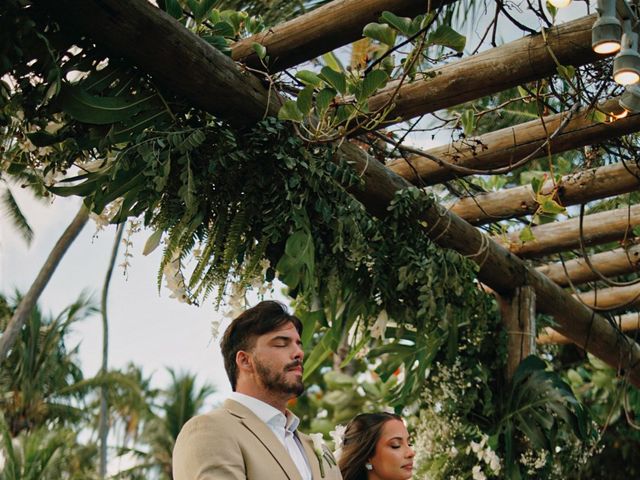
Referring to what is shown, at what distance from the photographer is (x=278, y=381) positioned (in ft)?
8.46

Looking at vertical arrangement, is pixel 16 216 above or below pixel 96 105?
above

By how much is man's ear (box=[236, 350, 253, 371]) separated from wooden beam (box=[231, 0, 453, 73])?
118 cm

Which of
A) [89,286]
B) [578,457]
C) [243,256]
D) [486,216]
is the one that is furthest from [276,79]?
[89,286]

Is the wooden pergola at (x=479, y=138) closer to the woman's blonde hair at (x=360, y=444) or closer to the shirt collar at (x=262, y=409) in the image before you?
the woman's blonde hair at (x=360, y=444)

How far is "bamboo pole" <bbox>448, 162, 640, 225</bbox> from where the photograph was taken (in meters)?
4.43

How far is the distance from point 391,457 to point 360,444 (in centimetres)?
14

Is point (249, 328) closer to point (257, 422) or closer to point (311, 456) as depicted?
point (257, 422)

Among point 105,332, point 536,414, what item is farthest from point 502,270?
point 105,332

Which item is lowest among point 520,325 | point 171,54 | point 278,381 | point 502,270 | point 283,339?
point 278,381

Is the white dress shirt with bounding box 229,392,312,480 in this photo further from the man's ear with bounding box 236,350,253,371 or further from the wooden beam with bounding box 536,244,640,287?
the wooden beam with bounding box 536,244,640,287

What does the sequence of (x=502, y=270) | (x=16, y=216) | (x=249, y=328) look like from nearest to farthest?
Result: (x=249, y=328) < (x=502, y=270) < (x=16, y=216)

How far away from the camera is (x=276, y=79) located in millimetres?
3359

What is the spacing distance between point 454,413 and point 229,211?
2110mm

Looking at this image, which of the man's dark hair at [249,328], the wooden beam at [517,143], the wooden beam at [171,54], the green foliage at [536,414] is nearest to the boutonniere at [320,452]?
the man's dark hair at [249,328]
